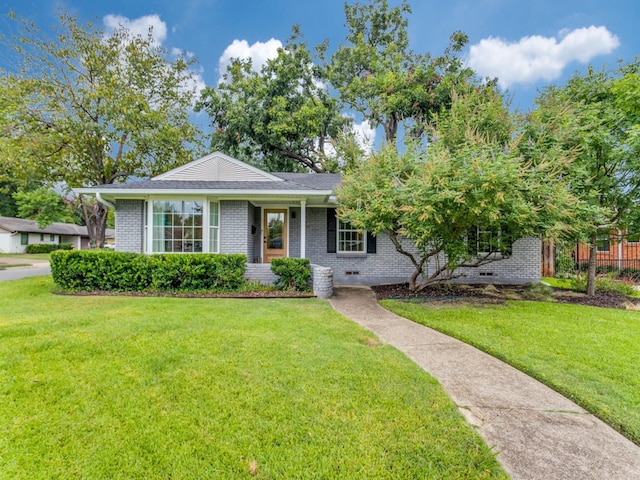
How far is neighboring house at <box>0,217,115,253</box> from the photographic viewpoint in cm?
3162

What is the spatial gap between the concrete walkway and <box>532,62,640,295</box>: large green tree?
519 cm

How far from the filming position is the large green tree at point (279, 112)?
17500 millimetres

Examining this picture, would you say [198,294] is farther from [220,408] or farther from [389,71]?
[389,71]

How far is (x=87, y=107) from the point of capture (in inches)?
609

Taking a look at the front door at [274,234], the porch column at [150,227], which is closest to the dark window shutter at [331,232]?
the front door at [274,234]

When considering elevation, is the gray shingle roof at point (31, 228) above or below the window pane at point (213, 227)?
above

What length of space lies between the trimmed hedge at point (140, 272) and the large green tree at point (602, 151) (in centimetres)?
857

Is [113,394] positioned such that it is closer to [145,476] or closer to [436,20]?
[145,476]

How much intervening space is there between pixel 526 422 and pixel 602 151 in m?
8.10

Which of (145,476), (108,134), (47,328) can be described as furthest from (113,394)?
(108,134)

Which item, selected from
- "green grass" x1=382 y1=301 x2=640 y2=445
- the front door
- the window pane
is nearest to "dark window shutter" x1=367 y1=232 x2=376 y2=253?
the front door

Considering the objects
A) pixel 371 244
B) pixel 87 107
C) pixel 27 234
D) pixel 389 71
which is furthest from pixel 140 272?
pixel 27 234

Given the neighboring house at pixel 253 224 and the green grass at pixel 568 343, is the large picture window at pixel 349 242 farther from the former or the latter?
the green grass at pixel 568 343

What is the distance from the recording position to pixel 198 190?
28.1 ft
